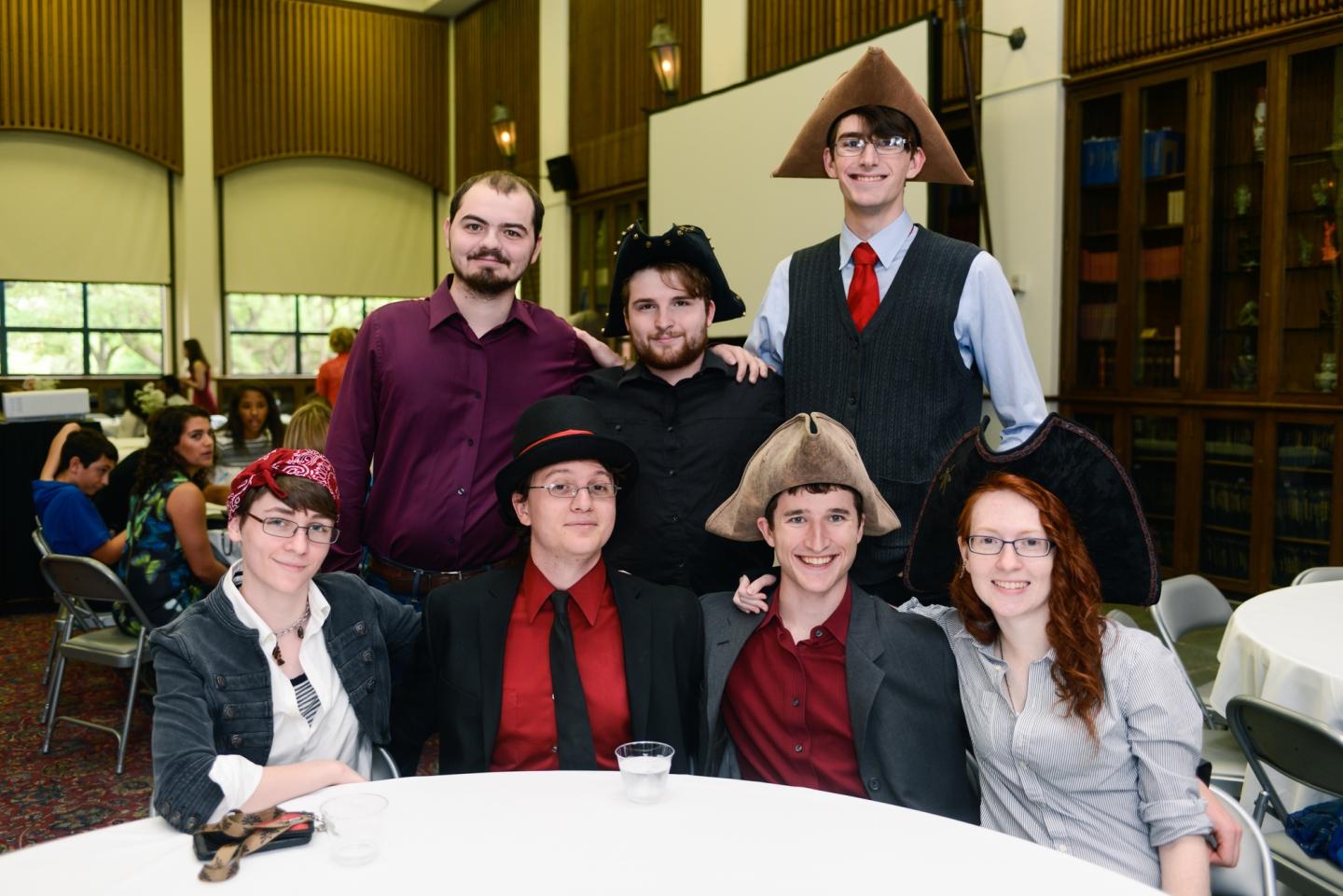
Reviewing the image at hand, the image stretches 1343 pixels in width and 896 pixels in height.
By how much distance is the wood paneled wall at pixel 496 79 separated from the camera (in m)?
11.8

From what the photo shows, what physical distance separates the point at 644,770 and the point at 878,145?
150 centimetres

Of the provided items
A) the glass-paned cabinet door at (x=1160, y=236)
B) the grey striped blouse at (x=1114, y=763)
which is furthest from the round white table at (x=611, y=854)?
the glass-paned cabinet door at (x=1160, y=236)

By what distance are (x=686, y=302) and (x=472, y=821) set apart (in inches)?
50.1

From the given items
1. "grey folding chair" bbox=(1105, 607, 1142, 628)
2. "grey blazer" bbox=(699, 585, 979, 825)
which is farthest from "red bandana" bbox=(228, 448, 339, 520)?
"grey folding chair" bbox=(1105, 607, 1142, 628)

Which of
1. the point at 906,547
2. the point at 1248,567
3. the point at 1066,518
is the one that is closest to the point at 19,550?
the point at 906,547

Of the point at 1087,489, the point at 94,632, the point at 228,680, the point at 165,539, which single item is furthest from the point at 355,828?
the point at 94,632

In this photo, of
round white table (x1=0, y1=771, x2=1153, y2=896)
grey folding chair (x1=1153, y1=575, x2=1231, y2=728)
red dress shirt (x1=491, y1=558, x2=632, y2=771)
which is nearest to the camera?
round white table (x1=0, y1=771, x2=1153, y2=896)

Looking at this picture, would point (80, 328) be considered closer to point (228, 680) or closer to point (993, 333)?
point (228, 680)

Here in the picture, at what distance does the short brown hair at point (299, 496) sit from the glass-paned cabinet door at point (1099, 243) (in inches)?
218

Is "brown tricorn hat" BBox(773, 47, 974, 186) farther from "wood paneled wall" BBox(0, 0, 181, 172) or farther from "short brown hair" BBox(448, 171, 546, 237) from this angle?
"wood paneled wall" BBox(0, 0, 181, 172)

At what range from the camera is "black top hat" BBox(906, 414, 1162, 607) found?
72.2 inches

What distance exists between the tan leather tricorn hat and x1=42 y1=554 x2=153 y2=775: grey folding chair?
262cm

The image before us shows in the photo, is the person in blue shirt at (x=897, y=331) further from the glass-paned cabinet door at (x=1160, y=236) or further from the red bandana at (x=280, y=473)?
the glass-paned cabinet door at (x=1160, y=236)

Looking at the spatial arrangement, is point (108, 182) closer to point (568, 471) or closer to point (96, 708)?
point (96, 708)
